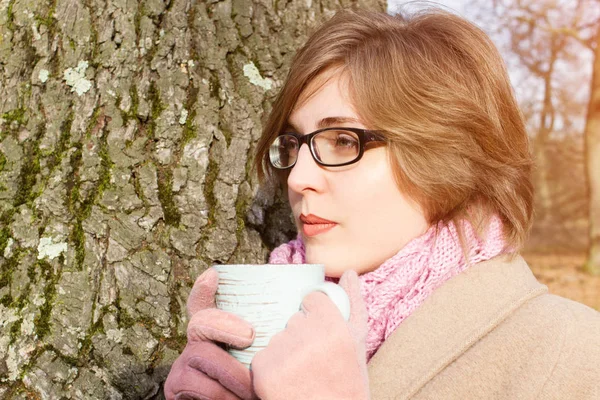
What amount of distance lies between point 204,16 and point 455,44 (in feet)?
2.79

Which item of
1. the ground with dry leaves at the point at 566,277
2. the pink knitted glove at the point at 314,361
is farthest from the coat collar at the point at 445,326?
the ground with dry leaves at the point at 566,277

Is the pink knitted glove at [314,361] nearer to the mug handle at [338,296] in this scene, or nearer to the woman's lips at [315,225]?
the mug handle at [338,296]

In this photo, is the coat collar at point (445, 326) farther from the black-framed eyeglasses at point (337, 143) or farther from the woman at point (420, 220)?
the black-framed eyeglasses at point (337, 143)

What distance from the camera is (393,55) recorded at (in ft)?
5.26

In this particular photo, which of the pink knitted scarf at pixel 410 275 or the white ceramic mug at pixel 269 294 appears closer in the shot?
the white ceramic mug at pixel 269 294

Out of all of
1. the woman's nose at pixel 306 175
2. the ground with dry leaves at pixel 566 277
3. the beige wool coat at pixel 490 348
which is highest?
the woman's nose at pixel 306 175

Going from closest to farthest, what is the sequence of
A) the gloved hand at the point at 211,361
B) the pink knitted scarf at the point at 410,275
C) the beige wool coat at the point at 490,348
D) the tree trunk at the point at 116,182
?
the gloved hand at the point at 211,361
the beige wool coat at the point at 490,348
the pink knitted scarf at the point at 410,275
the tree trunk at the point at 116,182

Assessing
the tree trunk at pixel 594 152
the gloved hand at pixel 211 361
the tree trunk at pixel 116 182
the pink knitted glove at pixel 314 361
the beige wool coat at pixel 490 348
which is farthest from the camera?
the tree trunk at pixel 594 152

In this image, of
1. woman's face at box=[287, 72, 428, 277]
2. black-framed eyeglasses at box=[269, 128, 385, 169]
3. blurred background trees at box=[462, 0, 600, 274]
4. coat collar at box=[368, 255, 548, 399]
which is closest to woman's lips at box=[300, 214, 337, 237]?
woman's face at box=[287, 72, 428, 277]

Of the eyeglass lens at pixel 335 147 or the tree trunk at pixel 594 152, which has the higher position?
the eyeglass lens at pixel 335 147

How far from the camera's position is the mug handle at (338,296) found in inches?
48.0

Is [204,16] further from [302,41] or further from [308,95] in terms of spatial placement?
[308,95]

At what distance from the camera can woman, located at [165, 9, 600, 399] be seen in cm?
138

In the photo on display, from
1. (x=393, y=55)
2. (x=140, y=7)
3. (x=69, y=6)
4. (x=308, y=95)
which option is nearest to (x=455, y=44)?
(x=393, y=55)
